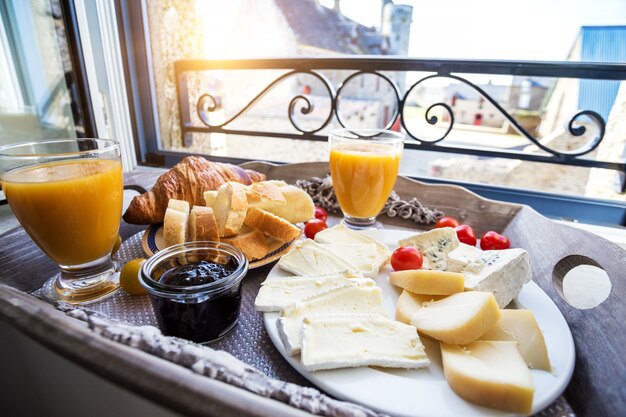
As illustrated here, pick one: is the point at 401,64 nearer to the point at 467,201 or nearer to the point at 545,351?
the point at 467,201

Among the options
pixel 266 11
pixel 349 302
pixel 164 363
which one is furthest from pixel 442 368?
pixel 266 11

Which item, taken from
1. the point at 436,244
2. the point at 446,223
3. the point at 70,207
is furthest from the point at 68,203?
the point at 446,223

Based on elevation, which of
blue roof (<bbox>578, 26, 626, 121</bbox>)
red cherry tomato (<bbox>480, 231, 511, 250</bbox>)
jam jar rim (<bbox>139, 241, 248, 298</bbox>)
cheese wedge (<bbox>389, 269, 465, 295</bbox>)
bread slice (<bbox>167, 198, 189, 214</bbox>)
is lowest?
red cherry tomato (<bbox>480, 231, 511, 250</bbox>)

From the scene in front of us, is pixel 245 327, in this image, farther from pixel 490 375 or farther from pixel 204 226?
pixel 490 375

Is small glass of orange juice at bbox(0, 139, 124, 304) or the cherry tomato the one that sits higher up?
small glass of orange juice at bbox(0, 139, 124, 304)

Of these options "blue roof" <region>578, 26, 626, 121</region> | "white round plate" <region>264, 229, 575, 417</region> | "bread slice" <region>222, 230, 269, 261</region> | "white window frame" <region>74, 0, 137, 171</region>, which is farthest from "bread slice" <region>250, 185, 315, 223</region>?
"blue roof" <region>578, 26, 626, 121</region>

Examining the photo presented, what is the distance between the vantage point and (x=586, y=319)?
0.62 meters

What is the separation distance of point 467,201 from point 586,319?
638mm

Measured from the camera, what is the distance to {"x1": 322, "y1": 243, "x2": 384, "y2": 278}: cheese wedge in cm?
81

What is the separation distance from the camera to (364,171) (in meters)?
1.12

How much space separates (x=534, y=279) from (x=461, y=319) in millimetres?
364

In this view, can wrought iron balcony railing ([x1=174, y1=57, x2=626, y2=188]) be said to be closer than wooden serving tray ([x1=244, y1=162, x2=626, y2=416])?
No

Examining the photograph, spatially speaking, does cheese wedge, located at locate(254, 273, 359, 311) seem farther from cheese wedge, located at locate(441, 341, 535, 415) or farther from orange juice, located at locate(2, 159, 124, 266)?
orange juice, located at locate(2, 159, 124, 266)

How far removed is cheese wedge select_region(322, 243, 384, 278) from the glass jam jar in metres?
0.26
